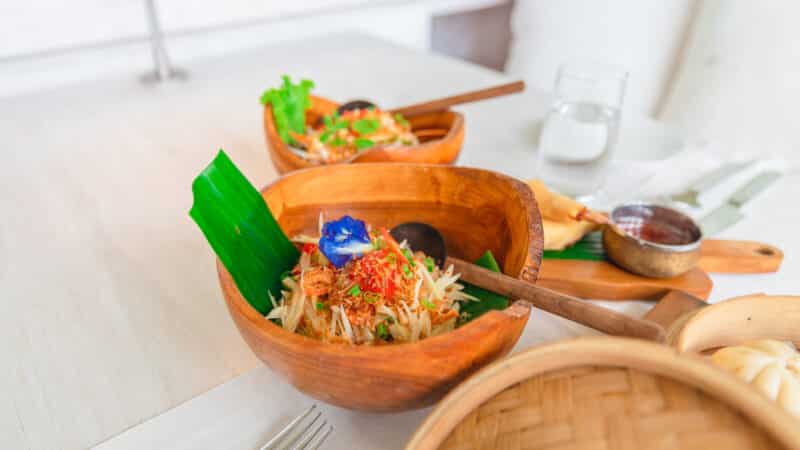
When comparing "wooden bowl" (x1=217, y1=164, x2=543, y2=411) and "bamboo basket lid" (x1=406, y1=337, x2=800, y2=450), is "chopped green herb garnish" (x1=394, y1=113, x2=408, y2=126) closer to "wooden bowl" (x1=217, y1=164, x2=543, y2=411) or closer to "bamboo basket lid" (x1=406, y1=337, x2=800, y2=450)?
"wooden bowl" (x1=217, y1=164, x2=543, y2=411)

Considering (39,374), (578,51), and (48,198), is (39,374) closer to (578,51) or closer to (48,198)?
(48,198)

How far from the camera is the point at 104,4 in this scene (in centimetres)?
170

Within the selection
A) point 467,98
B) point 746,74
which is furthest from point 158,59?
point 746,74

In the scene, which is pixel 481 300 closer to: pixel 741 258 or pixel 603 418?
pixel 603 418

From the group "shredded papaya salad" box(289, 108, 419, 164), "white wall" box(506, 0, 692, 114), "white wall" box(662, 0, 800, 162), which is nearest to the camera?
"shredded papaya salad" box(289, 108, 419, 164)

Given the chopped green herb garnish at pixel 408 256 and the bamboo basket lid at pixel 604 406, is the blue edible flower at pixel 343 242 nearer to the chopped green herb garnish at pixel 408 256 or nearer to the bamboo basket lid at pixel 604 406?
the chopped green herb garnish at pixel 408 256

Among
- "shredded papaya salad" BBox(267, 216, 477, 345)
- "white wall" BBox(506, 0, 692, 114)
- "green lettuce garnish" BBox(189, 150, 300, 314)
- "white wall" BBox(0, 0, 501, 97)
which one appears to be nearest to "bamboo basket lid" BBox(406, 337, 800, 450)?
"shredded papaya salad" BBox(267, 216, 477, 345)

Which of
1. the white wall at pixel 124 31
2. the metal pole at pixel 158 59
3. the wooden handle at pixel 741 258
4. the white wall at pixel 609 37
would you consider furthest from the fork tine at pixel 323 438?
the white wall at pixel 609 37

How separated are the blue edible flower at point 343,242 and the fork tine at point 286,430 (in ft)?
0.54

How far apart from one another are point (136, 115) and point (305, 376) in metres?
1.14

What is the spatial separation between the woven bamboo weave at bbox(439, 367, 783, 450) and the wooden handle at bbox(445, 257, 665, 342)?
0.09 m

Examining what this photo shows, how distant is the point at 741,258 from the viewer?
2.59ft

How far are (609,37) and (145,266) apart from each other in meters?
2.25

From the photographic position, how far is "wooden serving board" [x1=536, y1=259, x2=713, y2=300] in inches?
28.8
